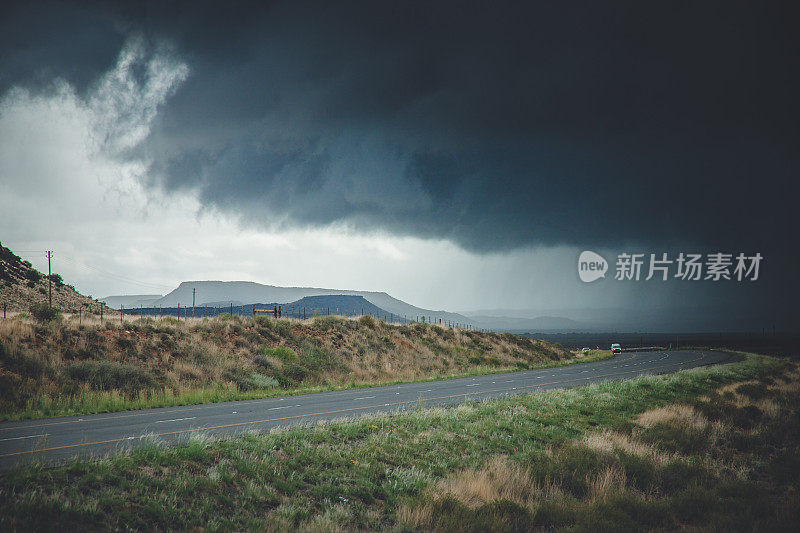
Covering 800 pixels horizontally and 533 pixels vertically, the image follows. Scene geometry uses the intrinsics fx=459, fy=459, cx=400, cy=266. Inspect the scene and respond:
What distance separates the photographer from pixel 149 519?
6.81 m

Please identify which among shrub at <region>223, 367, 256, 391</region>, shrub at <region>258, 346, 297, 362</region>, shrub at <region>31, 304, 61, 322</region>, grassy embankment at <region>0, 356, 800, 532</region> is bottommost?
shrub at <region>223, 367, 256, 391</region>

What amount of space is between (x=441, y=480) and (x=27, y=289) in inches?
2482

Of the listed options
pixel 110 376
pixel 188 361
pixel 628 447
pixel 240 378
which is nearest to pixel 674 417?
pixel 628 447

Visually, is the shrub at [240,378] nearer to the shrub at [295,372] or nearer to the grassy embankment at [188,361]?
the grassy embankment at [188,361]

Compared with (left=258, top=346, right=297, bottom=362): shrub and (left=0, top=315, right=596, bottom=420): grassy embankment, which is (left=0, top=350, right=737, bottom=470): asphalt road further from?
(left=258, top=346, right=297, bottom=362): shrub

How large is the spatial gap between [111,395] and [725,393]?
30124 millimetres

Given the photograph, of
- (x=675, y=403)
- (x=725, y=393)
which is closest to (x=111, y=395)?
(x=675, y=403)

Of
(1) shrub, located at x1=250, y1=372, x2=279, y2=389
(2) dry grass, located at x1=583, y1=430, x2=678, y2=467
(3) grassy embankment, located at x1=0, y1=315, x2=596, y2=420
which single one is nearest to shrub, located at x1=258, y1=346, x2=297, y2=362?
(3) grassy embankment, located at x1=0, y1=315, x2=596, y2=420

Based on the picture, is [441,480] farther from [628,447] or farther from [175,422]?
[175,422]

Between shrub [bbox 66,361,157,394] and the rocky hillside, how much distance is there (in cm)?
3278

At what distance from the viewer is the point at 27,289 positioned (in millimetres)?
54156

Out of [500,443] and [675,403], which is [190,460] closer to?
[500,443]

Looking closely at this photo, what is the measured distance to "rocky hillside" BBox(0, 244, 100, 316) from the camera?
49.0 meters

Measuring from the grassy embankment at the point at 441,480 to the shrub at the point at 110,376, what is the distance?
43.9 feet
